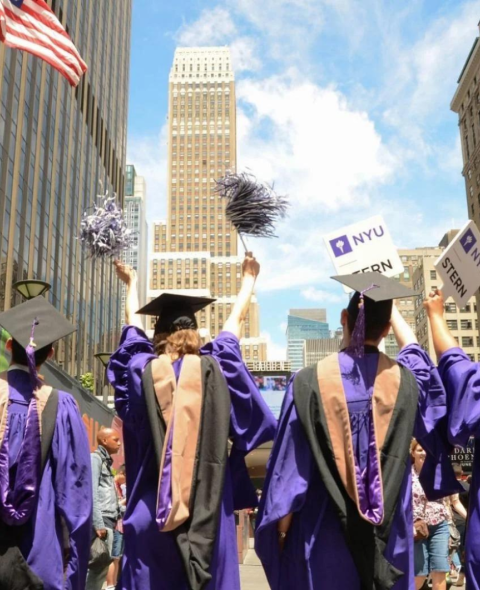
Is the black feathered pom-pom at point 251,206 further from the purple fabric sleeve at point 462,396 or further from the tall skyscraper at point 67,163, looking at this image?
the tall skyscraper at point 67,163

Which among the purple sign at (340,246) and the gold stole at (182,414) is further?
the purple sign at (340,246)

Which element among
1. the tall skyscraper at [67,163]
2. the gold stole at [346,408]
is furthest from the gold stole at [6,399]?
the tall skyscraper at [67,163]

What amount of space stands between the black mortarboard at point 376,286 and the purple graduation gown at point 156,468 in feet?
2.32

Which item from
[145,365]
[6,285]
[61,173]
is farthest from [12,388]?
[61,173]

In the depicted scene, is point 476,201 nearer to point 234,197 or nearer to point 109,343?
point 109,343

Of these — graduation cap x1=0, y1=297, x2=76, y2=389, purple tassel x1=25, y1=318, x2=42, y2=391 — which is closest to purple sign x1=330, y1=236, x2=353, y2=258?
graduation cap x1=0, y1=297, x2=76, y2=389

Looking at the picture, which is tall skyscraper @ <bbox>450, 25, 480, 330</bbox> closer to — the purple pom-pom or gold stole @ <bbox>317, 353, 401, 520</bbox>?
the purple pom-pom

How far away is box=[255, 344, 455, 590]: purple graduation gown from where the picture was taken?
323 cm

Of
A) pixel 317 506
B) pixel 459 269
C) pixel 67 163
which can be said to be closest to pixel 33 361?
pixel 317 506

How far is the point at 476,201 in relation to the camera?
6794cm

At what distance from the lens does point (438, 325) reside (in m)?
3.94

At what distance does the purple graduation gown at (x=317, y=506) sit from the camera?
3230 millimetres

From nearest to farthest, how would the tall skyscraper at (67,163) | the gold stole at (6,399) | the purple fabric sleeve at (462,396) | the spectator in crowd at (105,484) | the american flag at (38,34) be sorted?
the purple fabric sleeve at (462,396)
the gold stole at (6,399)
the spectator in crowd at (105,484)
the american flag at (38,34)
the tall skyscraper at (67,163)

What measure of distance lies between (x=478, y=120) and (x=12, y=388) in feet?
228
